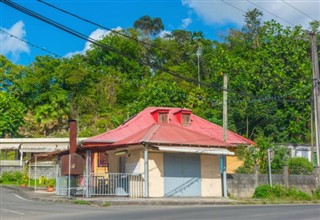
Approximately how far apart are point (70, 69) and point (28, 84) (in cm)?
562

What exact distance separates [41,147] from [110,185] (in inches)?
870

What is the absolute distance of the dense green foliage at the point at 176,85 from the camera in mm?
47562

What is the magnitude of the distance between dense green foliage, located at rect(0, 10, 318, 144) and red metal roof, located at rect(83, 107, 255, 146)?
4300 mm

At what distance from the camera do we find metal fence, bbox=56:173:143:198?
2529 centimetres

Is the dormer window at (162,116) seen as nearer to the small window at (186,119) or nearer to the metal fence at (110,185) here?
the small window at (186,119)

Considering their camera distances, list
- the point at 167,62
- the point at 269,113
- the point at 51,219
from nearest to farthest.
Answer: the point at 51,219
the point at 269,113
the point at 167,62

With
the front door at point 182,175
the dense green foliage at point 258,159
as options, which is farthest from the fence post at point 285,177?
the front door at point 182,175

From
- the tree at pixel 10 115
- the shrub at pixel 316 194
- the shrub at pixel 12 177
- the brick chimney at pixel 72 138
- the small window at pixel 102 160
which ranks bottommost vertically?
the shrub at pixel 316 194

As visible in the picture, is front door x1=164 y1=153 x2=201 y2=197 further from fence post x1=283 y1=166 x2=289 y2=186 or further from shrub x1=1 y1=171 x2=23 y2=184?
shrub x1=1 y1=171 x2=23 y2=184

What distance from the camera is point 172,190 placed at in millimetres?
26188

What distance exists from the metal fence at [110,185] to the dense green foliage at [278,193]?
22.9ft

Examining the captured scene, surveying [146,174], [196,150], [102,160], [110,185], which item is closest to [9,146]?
[102,160]

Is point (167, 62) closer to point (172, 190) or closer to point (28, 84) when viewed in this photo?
point (28, 84)

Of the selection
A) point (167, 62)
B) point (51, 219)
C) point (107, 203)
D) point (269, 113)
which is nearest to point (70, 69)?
point (167, 62)
